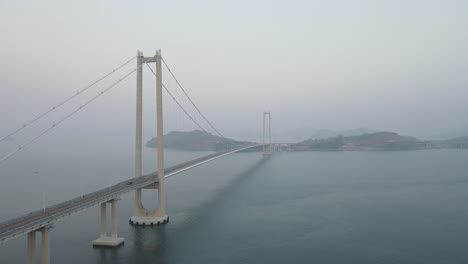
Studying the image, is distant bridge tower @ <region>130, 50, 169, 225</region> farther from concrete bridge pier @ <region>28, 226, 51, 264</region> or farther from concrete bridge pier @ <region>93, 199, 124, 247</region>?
concrete bridge pier @ <region>28, 226, 51, 264</region>

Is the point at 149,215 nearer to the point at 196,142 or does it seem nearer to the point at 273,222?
the point at 273,222

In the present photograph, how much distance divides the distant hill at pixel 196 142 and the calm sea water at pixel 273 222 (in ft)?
133

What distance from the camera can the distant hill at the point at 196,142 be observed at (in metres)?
69.4

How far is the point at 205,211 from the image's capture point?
1748 cm

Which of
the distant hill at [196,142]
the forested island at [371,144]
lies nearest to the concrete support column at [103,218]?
the distant hill at [196,142]

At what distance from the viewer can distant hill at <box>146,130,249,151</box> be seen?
6944cm

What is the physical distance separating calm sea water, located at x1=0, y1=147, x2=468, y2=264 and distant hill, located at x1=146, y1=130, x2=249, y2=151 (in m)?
40.5

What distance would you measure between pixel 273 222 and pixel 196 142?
6309 centimetres

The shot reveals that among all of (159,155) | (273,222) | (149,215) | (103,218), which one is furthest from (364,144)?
(103,218)

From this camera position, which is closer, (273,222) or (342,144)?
(273,222)

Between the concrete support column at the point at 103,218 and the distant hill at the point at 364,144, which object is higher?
the distant hill at the point at 364,144

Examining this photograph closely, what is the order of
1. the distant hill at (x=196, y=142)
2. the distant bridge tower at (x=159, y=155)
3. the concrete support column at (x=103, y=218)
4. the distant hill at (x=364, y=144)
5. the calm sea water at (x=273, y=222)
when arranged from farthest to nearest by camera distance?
the distant hill at (x=364, y=144), the distant hill at (x=196, y=142), the distant bridge tower at (x=159, y=155), the calm sea water at (x=273, y=222), the concrete support column at (x=103, y=218)

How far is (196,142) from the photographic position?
78.1 m

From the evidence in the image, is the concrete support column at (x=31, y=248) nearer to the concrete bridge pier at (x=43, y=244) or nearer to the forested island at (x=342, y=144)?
the concrete bridge pier at (x=43, y=244)
